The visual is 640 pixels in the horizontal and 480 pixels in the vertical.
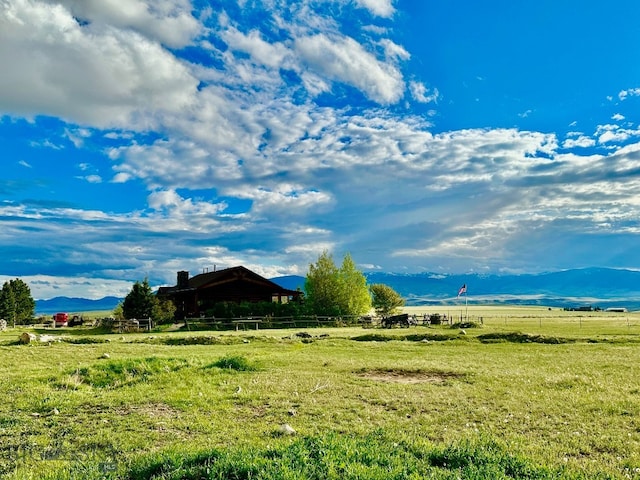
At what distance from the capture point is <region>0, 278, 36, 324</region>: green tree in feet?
242

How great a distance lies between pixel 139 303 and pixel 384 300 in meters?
64.4

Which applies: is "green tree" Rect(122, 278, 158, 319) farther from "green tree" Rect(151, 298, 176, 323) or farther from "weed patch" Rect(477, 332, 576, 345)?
"weed patch" Rect(477, 332, 576, 345)

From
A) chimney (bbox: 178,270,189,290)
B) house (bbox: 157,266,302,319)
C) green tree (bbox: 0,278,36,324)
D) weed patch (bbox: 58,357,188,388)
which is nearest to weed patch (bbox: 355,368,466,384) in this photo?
weed patch (bbox: 58,357,188,388)

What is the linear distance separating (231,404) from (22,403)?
5462 millimetres

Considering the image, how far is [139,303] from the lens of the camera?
2506 inches

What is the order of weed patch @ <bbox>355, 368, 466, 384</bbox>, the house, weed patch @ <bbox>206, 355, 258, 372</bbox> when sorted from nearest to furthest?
weed patch @ <bbox>355, 368, 466, 384</bbox> < weed patch @ <bbox>206, 355, 258, 372</bbox> < the house

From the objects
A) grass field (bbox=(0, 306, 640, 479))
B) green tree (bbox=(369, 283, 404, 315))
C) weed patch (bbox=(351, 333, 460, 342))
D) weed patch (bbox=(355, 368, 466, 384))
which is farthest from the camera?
green tree (bbox=(369, 283, 404, 315))

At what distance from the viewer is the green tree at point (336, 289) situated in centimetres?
8344

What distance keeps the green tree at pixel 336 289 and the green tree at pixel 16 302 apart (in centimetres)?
4491

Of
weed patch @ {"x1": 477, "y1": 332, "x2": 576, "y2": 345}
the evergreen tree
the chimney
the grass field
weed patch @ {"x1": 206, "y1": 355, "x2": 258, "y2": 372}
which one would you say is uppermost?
the chimney

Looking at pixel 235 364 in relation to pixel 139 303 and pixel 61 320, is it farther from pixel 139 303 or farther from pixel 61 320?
pixel 61 320

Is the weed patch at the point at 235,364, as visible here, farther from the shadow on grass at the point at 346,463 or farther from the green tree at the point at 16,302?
the green tree at the point at 16,302

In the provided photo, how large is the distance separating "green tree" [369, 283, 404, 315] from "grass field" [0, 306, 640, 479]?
307 ft

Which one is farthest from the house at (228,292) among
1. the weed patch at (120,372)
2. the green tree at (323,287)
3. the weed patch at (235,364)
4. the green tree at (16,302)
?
the weed patch at (120,372)
